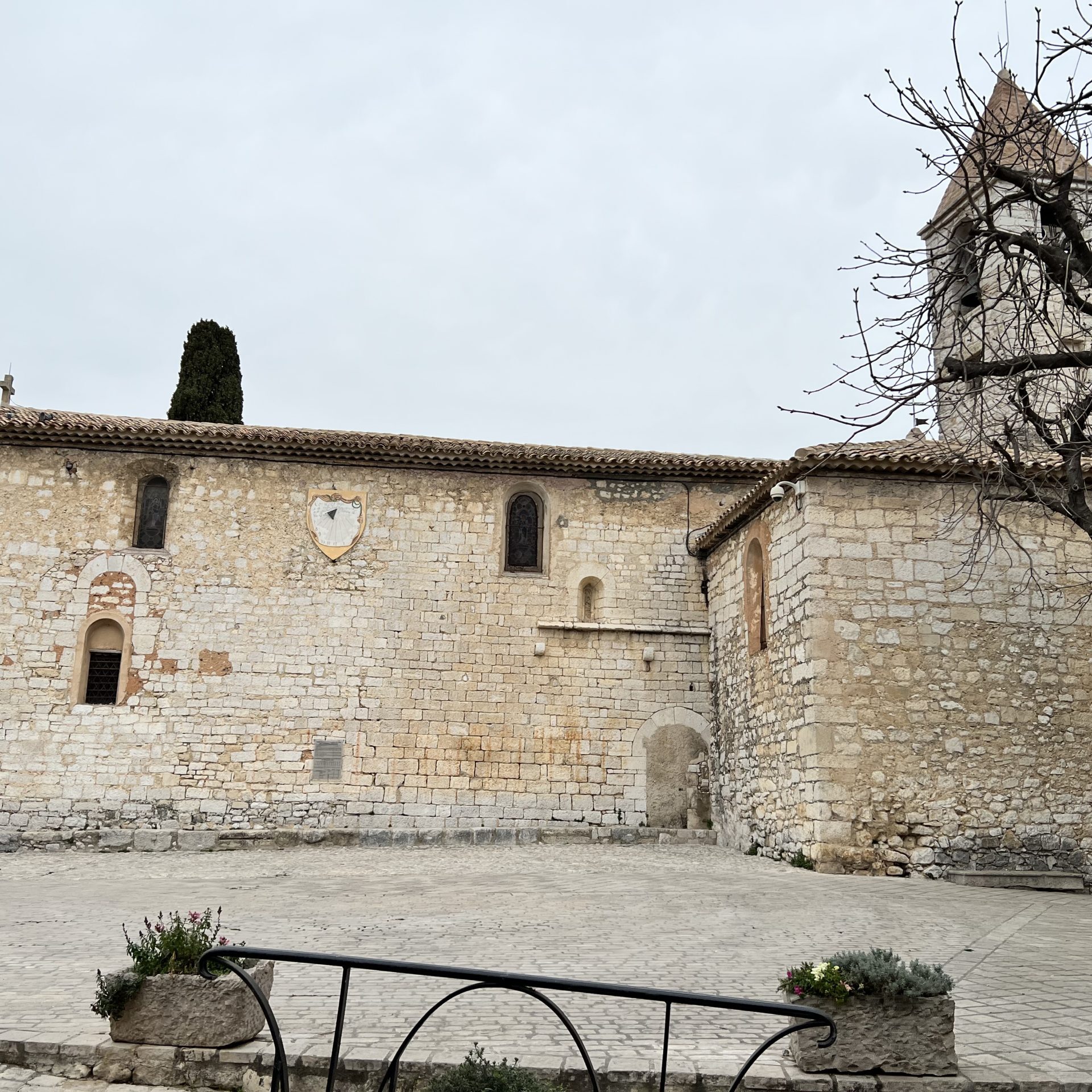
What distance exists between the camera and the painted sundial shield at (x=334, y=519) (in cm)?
1712

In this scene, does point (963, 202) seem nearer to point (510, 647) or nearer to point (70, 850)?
Result: point (510, 647)

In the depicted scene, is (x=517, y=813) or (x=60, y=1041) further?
(x=517, y=813)

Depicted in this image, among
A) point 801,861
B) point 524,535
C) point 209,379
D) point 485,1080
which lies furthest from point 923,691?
point 209,379

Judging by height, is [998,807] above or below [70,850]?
above

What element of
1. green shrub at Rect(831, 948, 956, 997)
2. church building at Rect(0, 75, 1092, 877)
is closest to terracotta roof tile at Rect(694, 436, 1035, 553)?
church building at Rect(0, 75, 1092, 877)

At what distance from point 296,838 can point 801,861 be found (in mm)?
7274

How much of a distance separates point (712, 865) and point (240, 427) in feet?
33.8

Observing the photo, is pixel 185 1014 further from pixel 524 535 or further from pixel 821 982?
pixel 524 535

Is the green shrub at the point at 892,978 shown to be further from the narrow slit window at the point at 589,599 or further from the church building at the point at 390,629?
the narrow slit window at the point at 589,599

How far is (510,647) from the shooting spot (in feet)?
55.7

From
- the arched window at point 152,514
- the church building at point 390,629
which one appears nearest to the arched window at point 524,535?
the church building at point 390,629

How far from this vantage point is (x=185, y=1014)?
5027 millimetres

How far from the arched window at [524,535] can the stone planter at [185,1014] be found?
12617mm

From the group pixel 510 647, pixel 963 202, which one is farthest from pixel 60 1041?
pixel 963 202
